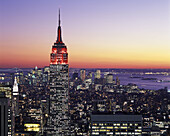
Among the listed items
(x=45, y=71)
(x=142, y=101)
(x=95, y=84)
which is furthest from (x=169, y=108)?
(x=95, y=84)

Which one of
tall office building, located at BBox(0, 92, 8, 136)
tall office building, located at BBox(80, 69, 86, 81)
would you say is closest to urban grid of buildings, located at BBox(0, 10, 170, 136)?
tall office building, located at BBox(80, 69, 86, 81)

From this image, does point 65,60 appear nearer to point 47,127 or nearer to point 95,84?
point 47,127

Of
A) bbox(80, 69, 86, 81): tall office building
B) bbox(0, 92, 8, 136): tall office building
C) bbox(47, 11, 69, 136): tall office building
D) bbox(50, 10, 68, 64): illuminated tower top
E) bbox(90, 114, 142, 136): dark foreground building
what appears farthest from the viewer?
bbox(80, 69, 86, 81): tall office building

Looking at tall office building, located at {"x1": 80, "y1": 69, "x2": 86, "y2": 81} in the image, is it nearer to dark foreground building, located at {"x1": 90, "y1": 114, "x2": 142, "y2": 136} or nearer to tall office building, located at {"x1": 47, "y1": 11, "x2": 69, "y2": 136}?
tall office building, located at {"x1": 47, "y1": 11, "x2": 69, "y2": 136}

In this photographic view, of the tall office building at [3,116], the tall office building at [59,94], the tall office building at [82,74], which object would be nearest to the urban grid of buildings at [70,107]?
the tall office building at [59,94]

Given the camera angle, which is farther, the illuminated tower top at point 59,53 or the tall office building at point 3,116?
the illuminated tower top at point 59,53

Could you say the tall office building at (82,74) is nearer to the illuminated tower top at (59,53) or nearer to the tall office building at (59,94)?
the illuminated tower top at (59,53)

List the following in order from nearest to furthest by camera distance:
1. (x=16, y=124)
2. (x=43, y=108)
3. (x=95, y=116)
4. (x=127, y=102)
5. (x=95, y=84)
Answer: (x=95, y=116), (x=16, y=124), (x=43, y=108), (x=127, y=102), (x=95, y=84)

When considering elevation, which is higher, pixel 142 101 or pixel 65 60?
pixel 65 60
